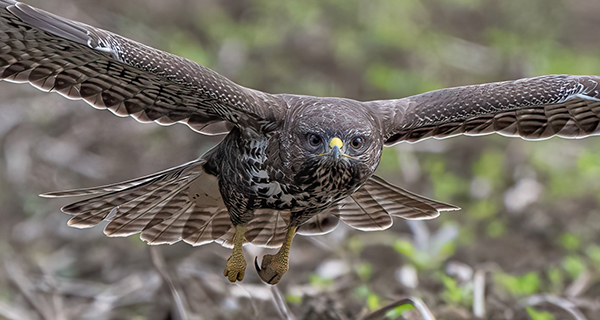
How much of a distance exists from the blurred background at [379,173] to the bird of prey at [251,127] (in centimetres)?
47

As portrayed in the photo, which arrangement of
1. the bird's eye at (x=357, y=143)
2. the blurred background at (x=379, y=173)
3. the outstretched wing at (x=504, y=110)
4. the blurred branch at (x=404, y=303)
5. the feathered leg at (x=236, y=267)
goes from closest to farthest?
the blurred branch at (x=404, y=303), the bird's eye at (x=357, y=143), the outstretched wing at (x=504, y=110), the feathered leg at (x=236, y=267), the blurred background at (x=379, y=173)

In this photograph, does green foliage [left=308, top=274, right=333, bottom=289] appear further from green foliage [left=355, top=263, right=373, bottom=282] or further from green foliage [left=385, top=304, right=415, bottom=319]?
green foliage [left=385, top=304, right=415, bottom=319]

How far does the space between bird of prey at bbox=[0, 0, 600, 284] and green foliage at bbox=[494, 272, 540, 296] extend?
1.15 meters

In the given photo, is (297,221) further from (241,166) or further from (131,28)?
(131,28)

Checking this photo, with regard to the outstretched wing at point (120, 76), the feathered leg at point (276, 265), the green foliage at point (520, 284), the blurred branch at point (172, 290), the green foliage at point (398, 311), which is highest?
the outstretched wing at point (120, 76)

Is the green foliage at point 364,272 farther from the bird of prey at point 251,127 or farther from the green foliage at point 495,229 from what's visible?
the green foliage at point 495,229

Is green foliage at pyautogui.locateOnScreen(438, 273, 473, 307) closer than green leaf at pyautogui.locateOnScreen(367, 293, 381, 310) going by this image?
No

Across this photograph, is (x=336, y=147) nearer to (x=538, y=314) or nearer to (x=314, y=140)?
(x=314, y=140)

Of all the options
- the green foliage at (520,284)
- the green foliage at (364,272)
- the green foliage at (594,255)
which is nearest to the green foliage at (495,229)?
the green foliage at (594,255)

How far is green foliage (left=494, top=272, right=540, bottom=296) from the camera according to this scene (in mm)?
5855

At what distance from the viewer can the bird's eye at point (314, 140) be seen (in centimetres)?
430

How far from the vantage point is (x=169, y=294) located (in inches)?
199

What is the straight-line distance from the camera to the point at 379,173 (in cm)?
874

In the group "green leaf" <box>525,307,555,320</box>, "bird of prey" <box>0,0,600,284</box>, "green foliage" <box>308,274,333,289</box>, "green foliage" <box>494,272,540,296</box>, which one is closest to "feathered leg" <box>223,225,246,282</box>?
"bird of prey" <box>0,0,600,284</box>
